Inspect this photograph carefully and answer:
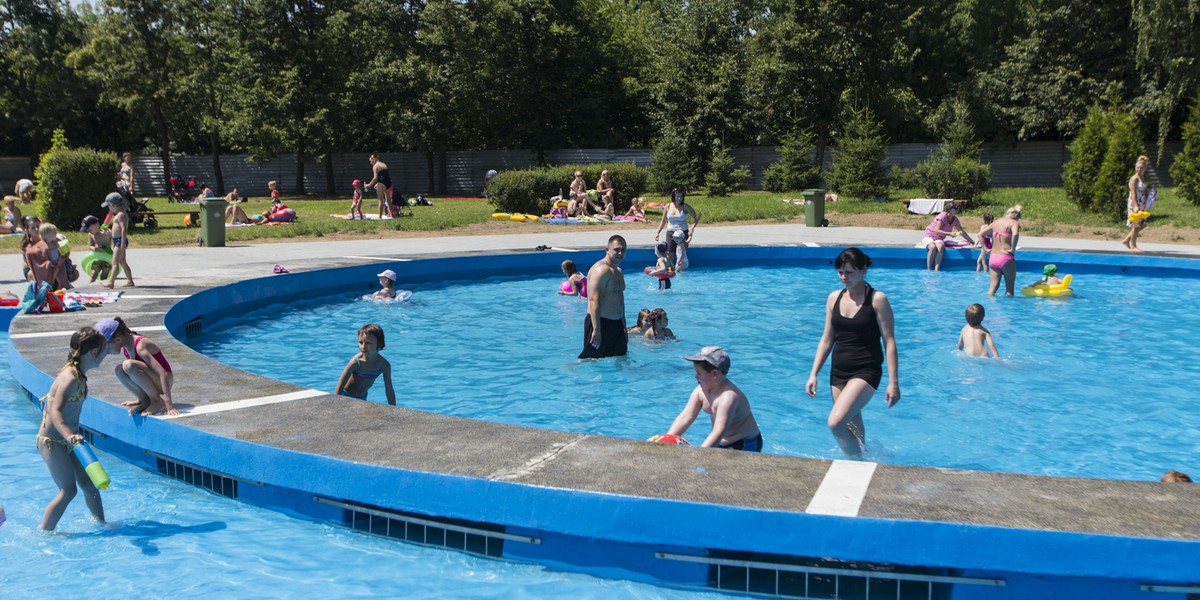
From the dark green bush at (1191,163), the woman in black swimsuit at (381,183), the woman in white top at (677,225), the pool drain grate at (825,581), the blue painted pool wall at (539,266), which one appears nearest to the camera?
the pool drain grate at (825,581)

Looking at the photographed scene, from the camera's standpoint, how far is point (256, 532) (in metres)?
6.27

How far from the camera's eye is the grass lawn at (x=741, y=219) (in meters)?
22.6

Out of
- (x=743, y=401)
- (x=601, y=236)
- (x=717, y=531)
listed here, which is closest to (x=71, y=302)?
(x=743, y=401)

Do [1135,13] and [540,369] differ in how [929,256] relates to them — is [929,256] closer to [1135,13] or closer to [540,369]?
[540,369]

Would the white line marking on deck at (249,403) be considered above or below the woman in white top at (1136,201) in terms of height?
below

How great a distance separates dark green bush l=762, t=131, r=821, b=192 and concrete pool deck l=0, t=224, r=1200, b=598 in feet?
106

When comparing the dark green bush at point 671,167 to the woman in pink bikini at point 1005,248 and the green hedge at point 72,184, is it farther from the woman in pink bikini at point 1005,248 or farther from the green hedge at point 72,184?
the woman in pink bikini at point 1005,248

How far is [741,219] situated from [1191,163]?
39.1ft

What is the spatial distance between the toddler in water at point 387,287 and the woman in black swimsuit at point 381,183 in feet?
32.2

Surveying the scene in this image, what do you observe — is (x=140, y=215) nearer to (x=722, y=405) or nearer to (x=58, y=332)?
(x=58, y=332)

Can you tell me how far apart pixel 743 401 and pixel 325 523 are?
9.22ft

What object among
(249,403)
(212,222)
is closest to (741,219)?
(212,222)

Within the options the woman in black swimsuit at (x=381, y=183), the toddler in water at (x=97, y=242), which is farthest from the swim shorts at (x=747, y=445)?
the woman in black swimsuit at (x=381, y=183)

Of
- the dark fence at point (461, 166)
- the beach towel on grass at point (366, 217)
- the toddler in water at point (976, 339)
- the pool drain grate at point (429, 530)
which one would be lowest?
the pool drain grate at point (429, 530)
